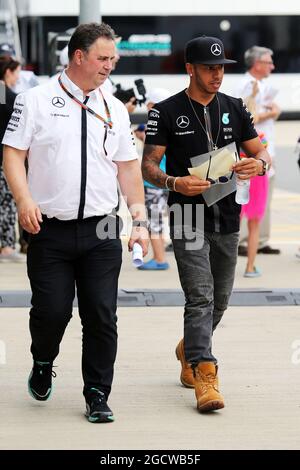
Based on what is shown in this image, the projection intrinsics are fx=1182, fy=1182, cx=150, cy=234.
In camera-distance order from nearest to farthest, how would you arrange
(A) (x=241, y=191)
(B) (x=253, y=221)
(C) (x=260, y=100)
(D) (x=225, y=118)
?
(D) (x=225, y=118) < (A) (x=241, y=191) < (B) (x=253, y=221) < (C) (x=260, y=100)

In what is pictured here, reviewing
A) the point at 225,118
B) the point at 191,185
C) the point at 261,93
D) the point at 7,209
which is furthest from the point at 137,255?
the point at 261,93

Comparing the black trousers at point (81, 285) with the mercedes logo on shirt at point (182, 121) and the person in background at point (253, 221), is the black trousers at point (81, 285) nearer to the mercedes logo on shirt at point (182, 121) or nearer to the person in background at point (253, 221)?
the mercedes logo on shirt at point (182, 121)

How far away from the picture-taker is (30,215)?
553 cm

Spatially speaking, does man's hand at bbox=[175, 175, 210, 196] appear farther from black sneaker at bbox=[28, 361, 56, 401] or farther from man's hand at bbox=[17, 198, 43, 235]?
black sneaker at bbox=[28, 361, 56, 401]

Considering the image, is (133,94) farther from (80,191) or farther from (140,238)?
(80,191)

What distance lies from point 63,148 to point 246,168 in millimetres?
1036

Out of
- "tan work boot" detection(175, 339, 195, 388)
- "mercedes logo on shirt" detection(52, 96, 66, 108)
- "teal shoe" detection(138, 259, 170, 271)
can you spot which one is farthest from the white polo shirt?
"teal shoe" detection(138, 259, 170, 271)

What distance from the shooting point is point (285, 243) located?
1251cm

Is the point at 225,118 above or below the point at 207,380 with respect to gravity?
above

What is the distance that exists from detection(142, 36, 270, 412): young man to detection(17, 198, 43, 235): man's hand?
876 mm

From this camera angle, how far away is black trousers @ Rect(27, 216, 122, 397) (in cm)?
580

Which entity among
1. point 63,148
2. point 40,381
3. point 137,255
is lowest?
point 40,381

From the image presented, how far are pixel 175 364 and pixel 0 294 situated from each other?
94.6 inches
